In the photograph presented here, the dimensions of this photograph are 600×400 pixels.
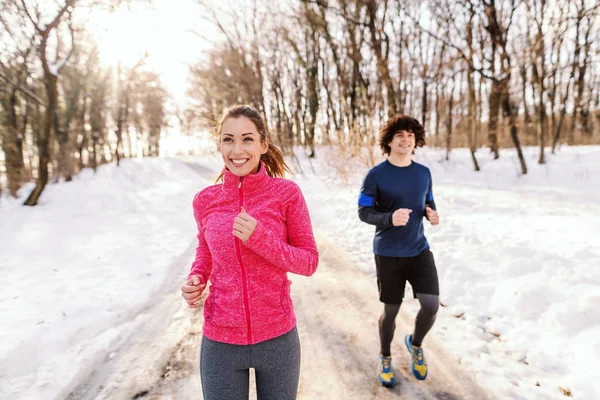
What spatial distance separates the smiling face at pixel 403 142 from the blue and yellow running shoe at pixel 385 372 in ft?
6.12

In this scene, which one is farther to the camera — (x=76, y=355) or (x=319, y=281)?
(x=319, y=281)

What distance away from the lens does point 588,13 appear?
6.77 m

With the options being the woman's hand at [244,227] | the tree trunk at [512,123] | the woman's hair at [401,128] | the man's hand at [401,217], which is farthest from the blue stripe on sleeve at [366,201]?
the tree trunk at [512,123]

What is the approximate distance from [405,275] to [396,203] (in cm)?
64

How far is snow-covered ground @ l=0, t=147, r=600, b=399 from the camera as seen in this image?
10.1ft

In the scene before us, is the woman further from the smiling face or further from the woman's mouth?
the smiling face

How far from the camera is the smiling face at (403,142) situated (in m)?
2.89

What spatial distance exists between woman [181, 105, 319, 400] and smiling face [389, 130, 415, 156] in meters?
1.64

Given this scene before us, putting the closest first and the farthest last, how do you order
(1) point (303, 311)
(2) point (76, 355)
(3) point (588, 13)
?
(2) point (76, 355) → (1) point (303, 311) → (3) point (588, 13)

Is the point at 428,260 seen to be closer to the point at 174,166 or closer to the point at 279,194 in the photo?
the point at 279,194

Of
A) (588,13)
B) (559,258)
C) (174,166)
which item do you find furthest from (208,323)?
(174,166)

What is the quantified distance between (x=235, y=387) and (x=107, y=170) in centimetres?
2699

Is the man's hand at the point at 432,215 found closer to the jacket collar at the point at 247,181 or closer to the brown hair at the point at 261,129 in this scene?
the brown hair at the point at 261,129

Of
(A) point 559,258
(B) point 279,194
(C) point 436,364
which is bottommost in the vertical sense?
(C) point 436,364
